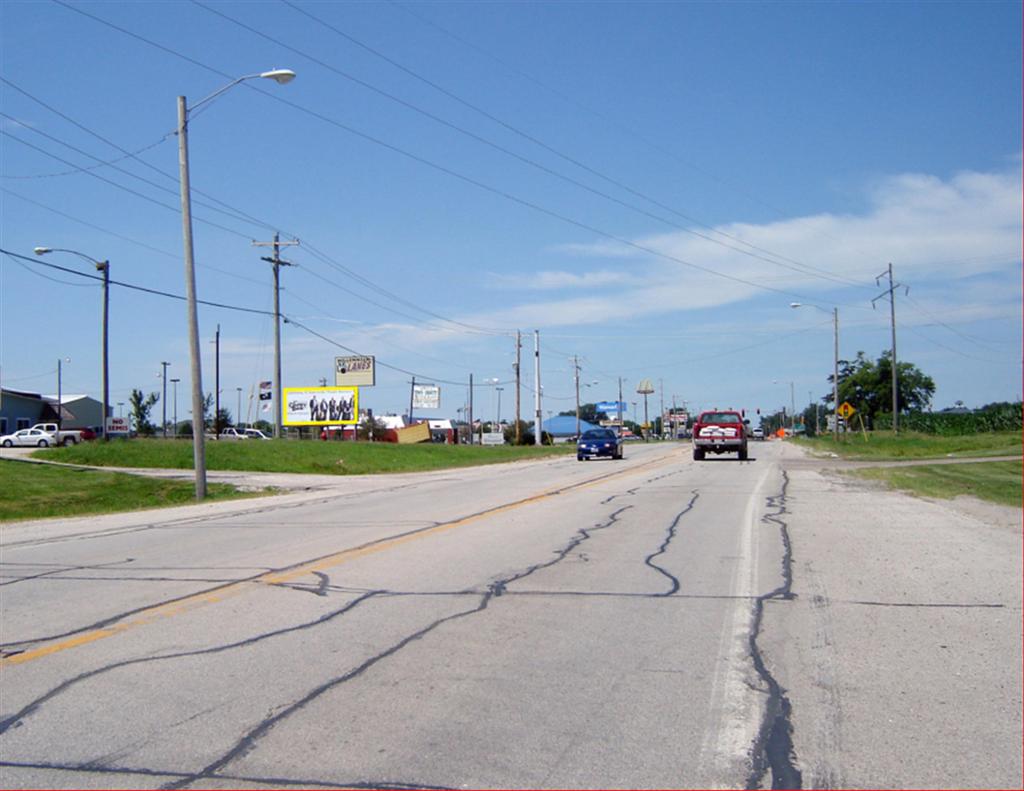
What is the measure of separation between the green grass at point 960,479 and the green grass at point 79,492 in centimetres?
1720

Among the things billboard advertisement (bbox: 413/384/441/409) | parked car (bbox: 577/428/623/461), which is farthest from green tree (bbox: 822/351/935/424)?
parked car (bbox: 577/428/623/461)

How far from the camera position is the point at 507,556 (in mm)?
12484

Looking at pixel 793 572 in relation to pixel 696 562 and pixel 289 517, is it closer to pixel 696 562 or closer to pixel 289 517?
pixel 696 562

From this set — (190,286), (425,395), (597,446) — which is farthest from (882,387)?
(190,286)

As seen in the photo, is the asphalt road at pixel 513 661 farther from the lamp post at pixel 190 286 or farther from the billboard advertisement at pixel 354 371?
the billboard advertisement at pixel 354 371

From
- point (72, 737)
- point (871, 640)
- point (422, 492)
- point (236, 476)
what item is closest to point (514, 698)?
point (72, 737)

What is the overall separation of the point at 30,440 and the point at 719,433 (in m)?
44.9

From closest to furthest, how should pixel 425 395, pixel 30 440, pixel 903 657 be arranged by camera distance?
pixel 903 657 → pixel 30 440 → pixel 425 395

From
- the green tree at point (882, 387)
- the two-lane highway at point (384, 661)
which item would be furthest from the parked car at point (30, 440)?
the green tree at point (882, 387)

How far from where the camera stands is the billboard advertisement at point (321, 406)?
7588 centimetres

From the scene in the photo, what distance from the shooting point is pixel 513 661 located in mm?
7270

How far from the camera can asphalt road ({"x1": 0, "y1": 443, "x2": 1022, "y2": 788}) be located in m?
5.30

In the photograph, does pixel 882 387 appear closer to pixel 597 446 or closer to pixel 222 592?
pixel 597 446

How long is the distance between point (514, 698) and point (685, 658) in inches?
63.3
